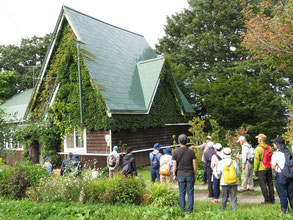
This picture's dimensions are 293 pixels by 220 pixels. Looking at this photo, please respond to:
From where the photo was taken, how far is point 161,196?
758cm

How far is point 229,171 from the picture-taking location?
6.89 m

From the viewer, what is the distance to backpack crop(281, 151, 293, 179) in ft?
20.3

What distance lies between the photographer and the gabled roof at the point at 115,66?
1627 centimetres

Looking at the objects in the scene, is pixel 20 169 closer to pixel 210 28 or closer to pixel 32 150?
pixel 32 150

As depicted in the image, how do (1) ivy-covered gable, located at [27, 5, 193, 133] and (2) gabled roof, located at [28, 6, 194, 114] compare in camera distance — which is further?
(2) gabled roof, located at [28, 6, 194, 114]

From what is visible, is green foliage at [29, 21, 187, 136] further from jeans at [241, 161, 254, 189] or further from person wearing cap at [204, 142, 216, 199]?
jeans at [241, 161, 254, 189]

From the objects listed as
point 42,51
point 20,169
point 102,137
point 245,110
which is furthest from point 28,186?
point 42,51

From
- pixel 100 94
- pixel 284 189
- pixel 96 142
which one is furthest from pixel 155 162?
pixel 96 142

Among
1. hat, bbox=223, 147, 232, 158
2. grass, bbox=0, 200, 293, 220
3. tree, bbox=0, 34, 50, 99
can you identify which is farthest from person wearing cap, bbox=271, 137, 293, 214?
tree, bbox=0, 34, 50, 99

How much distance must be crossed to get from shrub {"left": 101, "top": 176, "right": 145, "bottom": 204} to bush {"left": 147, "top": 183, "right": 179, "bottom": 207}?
0.31 meters

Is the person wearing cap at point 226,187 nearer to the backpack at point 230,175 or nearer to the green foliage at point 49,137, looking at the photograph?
the backpack at point 230,175

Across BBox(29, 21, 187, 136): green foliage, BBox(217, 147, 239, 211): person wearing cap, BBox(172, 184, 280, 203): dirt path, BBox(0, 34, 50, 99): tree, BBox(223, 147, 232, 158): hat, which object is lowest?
BBox(172, 184, 280, 203): dirt path

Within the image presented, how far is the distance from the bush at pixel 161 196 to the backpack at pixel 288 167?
9.65ft

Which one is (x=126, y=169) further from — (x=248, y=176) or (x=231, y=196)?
(x=248, y=176)
